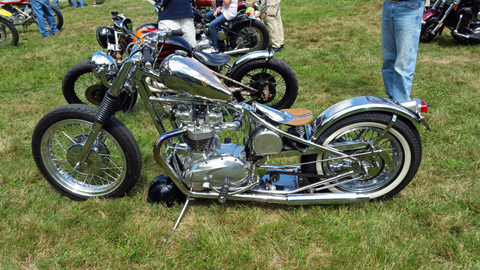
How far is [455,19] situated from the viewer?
6.67 metres

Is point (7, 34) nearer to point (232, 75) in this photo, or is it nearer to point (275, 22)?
point (275, 22)

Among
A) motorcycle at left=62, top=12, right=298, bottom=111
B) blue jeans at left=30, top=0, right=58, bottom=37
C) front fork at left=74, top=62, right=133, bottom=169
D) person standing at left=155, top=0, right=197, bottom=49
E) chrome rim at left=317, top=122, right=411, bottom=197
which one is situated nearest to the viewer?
front fork at left=74, top=62, right=133, bottom=169

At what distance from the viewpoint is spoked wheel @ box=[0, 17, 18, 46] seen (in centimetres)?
775

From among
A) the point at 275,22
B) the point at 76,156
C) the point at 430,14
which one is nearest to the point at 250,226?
the point at 76,156

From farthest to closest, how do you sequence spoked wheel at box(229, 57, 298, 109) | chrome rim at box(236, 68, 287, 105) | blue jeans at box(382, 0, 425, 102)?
chrome rim at box(236, 68, 287, 105)
spoked wheel at box(229, 57, 298, 109)
blue jeans at box(382, 0, 425, 102)

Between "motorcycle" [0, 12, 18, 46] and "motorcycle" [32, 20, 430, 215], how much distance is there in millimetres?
7272

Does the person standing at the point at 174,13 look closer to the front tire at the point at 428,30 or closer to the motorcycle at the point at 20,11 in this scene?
the front tire at the point at 428,30

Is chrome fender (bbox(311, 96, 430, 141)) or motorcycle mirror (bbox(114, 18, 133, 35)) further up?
motorcycle mirror (bbox(114, 18, 133, 35))

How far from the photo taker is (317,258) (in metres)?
2.06

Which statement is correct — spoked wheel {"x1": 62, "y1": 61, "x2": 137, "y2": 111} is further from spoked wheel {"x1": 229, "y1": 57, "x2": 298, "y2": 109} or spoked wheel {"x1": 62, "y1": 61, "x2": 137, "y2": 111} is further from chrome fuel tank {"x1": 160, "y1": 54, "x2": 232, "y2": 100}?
chrome fuel tank {"x1": 160, "y1": 54, "x2": 232, "y2": 100}

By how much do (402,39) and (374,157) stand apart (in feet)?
6.32

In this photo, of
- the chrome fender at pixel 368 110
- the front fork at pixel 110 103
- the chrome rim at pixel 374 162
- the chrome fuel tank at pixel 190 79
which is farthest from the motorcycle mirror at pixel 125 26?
the chrome rim at pixel 374 162

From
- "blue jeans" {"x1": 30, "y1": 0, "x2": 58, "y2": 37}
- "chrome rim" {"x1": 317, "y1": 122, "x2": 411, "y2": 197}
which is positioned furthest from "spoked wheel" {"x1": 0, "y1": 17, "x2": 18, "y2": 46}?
"chrome rim" {"x1": 317, "y1": 122, "x2": 411, "y2": 197}

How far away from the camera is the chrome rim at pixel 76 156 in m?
2.36
